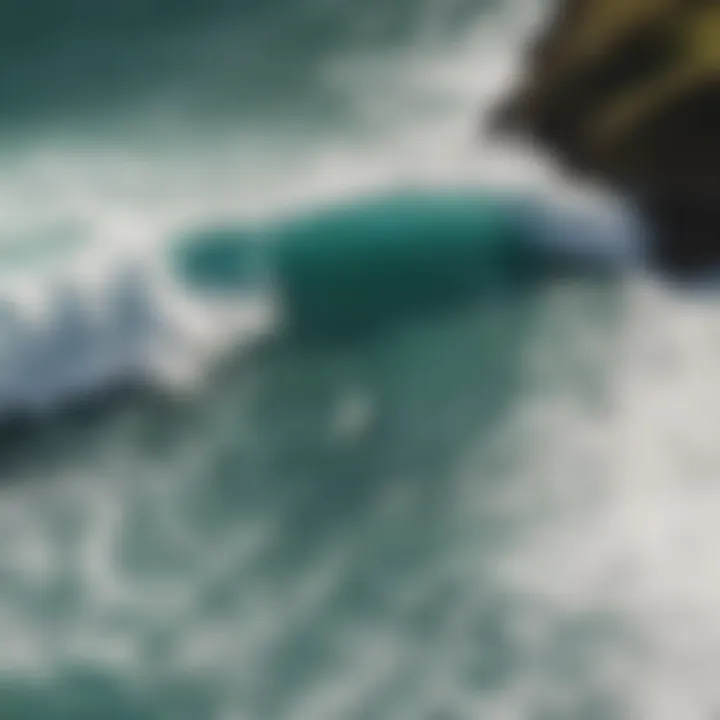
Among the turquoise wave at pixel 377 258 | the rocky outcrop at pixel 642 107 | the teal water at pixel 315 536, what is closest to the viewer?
the teal water at pixel 315 536

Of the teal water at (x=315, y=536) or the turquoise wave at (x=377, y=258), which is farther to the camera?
the turquoise wave at (x=377, y=258)

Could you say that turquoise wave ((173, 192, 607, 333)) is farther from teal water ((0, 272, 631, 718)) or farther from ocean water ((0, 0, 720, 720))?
teal water ((0, 272, 631, 718))

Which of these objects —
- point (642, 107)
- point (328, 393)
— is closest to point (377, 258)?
point (328, 393)

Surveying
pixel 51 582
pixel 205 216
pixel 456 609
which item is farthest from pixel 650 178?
pixel 51 582

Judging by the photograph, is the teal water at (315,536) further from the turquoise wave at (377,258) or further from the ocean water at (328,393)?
the turquoise wave at (377,258)

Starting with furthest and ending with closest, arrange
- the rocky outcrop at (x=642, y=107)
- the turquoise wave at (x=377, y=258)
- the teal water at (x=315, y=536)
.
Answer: the rocky outcrop at (x=642, y=107)
the turquoise wave at (x=377, y=258)
the teal water at (x=315, y=536)

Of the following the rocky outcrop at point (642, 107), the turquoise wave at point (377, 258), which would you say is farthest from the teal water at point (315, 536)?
the rocky outcrop at point (642, 107)

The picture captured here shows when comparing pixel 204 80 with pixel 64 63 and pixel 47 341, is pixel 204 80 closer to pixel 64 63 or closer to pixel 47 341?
pixel 64 63
